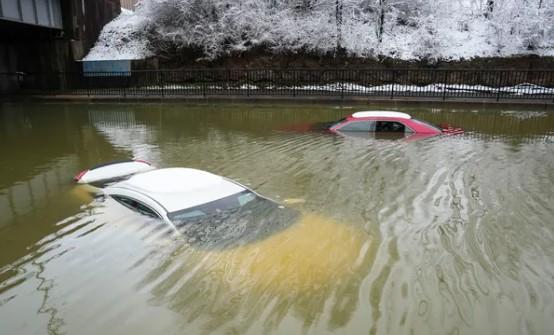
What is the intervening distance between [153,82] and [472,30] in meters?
22.6

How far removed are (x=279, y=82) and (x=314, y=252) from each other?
77.5 ft

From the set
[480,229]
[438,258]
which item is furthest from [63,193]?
[480,229]

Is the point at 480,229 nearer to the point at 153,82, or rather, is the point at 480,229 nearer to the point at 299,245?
the point at 299,245

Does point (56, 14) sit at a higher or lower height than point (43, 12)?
higher

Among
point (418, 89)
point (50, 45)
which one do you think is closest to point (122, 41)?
point (50, 45)

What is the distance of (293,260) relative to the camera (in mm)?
5445

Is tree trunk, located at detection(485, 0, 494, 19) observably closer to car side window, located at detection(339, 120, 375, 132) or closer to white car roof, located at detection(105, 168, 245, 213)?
car side window, located at detection(339, 120, 375, 132)

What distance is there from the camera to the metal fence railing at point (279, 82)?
24609 millimetres

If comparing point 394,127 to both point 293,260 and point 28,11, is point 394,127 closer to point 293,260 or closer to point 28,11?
point 293,260

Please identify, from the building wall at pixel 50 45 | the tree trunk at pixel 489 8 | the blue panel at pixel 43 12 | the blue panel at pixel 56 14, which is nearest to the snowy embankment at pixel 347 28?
the tree trunk at pixel 489 8

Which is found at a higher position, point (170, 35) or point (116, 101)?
point (170, 35)

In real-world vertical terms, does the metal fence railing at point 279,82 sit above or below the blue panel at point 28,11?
below

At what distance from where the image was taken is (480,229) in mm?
6617

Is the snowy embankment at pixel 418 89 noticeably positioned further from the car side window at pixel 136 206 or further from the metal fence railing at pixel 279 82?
the car side window at pixel 136 206
